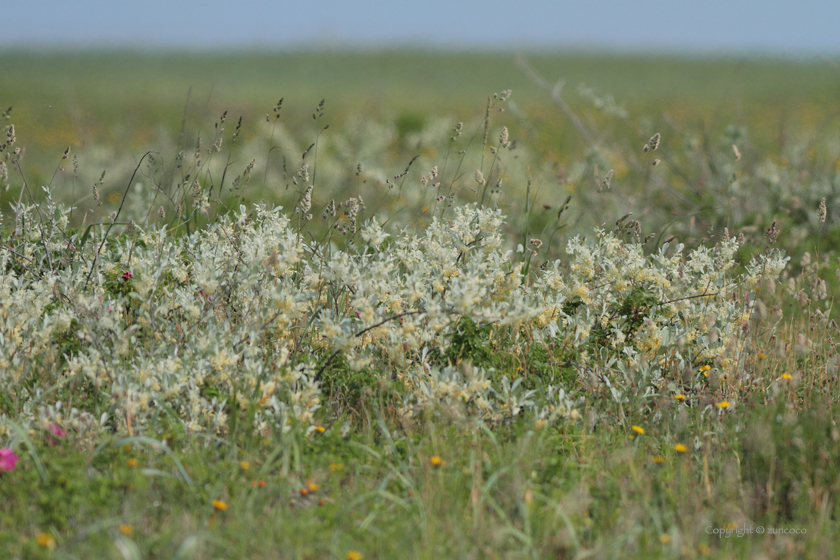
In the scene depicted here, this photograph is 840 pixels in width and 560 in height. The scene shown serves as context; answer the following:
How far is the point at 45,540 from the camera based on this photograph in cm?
196

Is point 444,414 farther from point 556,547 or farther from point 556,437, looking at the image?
point 556,547

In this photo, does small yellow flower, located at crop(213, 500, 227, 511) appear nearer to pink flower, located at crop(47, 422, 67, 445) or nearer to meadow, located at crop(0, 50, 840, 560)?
meadow, located at crop(0, 50, 840, 560)

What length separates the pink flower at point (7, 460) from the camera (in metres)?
2.30

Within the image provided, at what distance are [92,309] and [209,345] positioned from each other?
0.48 m

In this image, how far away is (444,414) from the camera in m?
2.70

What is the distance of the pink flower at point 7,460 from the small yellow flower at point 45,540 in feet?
1.31

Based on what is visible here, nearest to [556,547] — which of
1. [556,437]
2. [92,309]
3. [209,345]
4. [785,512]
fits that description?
[556,437]

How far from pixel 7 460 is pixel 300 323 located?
4.36ft

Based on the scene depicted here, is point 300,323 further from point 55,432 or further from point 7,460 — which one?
point 7,460

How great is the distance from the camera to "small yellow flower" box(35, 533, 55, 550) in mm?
1950

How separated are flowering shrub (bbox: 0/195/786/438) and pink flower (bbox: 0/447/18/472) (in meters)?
0.18

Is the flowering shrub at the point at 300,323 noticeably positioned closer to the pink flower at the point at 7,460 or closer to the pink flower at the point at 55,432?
the pink flower at the point at 55,432
